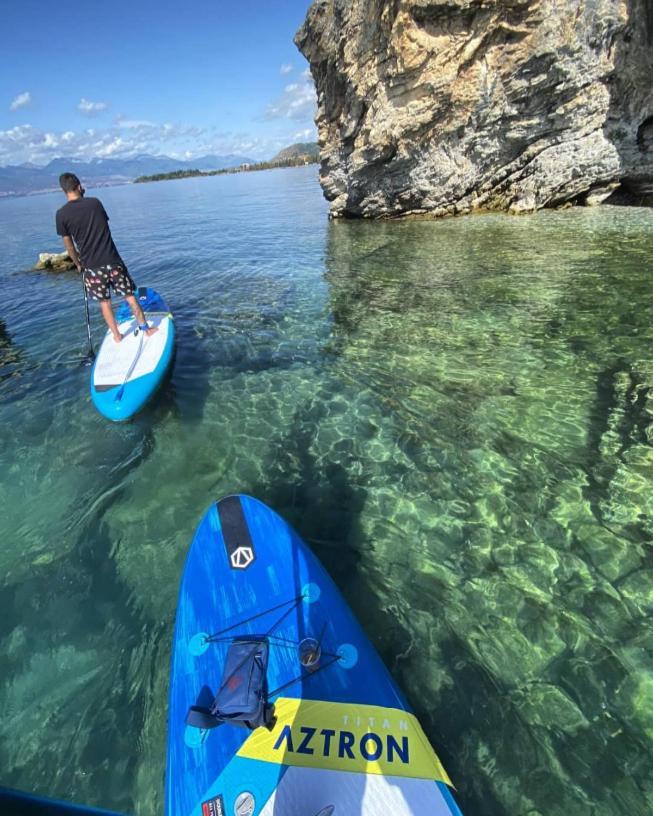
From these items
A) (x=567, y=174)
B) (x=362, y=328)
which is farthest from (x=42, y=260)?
(x=567, y=174)

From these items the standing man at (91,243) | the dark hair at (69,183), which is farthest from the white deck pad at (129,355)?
the dark hair at (69,183)

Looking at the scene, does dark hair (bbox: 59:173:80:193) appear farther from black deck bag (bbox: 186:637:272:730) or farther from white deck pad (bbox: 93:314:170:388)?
black deck bag (bbox: 186:637:272:730)

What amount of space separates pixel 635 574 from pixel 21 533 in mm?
7638

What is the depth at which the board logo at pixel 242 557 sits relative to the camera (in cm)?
423

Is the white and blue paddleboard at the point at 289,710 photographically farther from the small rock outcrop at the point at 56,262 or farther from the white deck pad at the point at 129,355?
the small rock outcrop at the point at 56,262

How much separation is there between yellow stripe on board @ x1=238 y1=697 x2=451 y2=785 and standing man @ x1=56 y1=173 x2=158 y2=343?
7.95 meters

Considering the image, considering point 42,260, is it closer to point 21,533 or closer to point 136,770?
point 21,533

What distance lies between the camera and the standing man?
24.4 ft

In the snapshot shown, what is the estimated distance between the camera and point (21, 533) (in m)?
5.38

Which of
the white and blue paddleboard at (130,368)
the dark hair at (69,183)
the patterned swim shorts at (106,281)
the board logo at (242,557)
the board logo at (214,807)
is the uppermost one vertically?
the dark hair at (69,183)

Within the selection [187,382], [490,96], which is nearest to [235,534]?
[187,382]

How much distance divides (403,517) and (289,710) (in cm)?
264

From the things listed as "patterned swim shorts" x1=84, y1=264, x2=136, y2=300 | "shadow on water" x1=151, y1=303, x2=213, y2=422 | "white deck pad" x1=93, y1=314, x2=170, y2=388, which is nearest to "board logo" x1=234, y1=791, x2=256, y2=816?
"shadow on water" x1=151, y1=303, x2=213, y2=422

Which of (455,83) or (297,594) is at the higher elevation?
(455,83)
